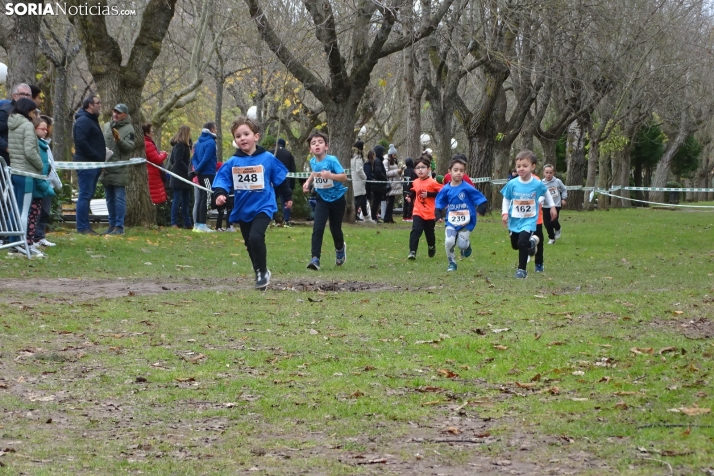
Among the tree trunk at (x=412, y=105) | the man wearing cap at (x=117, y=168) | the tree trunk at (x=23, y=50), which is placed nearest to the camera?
the tree trunk at (x=23, y=50)

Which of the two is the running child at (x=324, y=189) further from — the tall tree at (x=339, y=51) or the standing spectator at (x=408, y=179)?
the standing spectator at (x=408, y=179)

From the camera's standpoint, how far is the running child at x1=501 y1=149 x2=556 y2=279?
13461mm

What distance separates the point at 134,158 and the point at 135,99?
1.15 meters

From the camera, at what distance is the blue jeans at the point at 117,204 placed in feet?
59.4

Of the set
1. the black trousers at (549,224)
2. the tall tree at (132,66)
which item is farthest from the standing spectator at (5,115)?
the black trousers at (549,224)

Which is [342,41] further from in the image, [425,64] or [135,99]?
[135,99]

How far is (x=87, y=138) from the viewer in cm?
1759

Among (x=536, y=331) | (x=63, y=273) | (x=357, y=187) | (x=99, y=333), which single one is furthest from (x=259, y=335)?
(x=357, y=187)

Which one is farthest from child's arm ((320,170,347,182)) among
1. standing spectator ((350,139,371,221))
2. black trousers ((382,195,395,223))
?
black trousers ((382,195,395,223))

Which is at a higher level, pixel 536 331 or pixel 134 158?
pixel 134 158

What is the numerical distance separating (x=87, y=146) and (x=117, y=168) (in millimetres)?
707

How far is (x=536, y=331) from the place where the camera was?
8.57 m

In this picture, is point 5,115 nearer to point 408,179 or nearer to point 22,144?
point 22,144

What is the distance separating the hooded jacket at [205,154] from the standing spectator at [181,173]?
0.71ft
